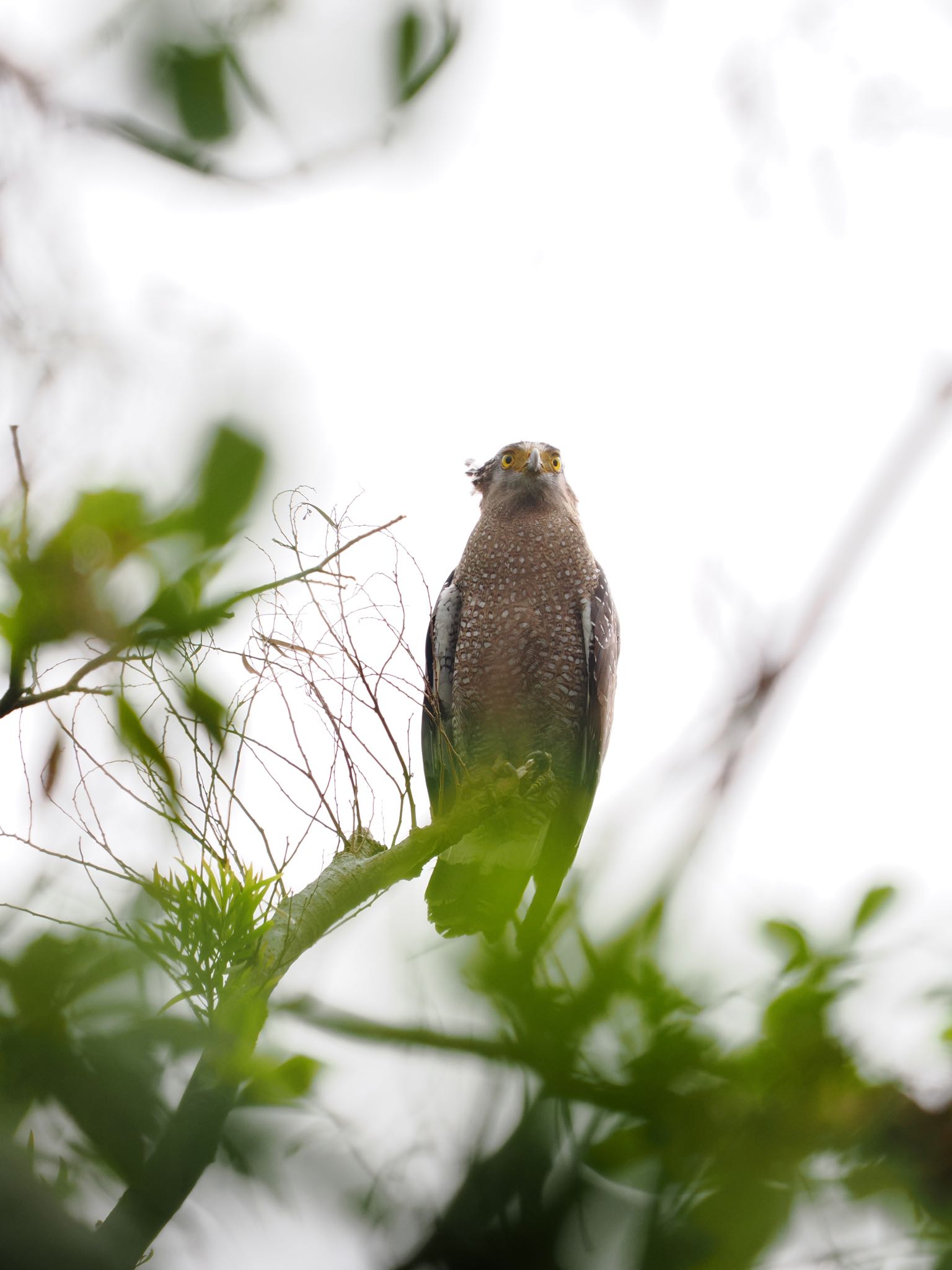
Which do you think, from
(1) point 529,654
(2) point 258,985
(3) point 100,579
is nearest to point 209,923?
(2) point 258,985

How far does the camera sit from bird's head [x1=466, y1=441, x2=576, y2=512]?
6691mm

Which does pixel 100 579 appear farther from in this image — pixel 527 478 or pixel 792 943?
pixel 527 478

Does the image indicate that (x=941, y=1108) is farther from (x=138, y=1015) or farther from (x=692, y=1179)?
(x=138, y=1015)

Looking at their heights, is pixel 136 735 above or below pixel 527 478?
below

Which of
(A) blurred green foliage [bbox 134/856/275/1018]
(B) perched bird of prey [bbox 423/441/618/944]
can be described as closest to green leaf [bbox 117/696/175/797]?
(A) blurred green foliage [bbox 134/856/275/1018]

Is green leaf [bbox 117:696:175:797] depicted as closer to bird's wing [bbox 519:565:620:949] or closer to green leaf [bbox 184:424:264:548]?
green leaf [bbox 184:424:264:548]

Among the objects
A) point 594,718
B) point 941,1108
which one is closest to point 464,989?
point 941,1108

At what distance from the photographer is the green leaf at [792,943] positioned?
67cm

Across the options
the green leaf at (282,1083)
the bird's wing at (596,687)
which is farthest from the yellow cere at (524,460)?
the green leaf at (282,1083)

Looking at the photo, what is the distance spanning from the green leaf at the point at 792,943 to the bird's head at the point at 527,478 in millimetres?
6084

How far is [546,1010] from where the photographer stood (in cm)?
67

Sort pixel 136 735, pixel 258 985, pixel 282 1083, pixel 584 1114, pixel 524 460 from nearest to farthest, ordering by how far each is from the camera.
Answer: pixel 584 1114 < pixel 282 1083 < pixel 136 735 < pixel 258 985 < pixel 524 460

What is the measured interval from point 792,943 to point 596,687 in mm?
5574

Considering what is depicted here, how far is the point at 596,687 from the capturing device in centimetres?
623
